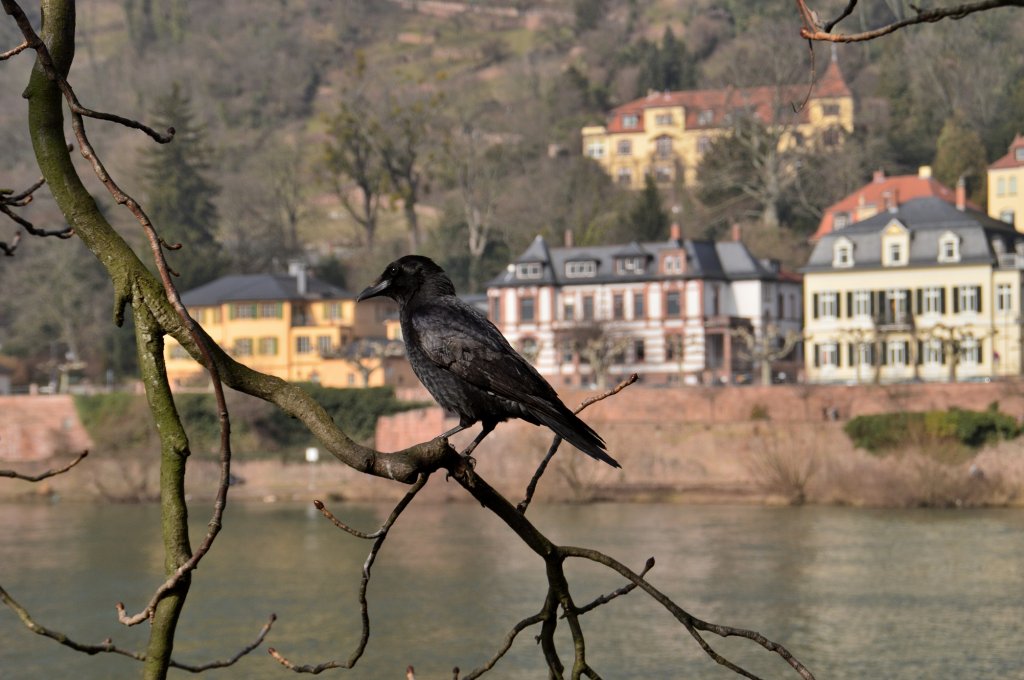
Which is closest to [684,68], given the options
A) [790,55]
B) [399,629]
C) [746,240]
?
[790,55]

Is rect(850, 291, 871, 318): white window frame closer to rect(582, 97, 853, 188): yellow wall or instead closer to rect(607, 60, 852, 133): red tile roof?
rect(607, 60, 852, 133): red tile roof

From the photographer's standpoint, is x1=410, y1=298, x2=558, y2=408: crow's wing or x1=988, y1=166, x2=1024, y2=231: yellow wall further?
x1=988, y1=166, x2=1024, y2=231: yellow wall

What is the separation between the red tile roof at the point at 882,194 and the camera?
63.0 m

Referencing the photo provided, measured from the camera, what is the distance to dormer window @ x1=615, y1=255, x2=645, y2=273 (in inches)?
2356

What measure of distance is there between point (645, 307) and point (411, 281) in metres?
55.6

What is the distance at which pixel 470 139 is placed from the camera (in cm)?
8188

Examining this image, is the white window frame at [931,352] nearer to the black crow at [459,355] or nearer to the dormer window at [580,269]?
the dormer window at [580,269]

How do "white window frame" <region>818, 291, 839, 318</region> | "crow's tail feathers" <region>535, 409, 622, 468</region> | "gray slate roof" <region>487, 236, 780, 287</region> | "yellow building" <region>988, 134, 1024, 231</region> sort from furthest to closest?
1. "yellow building" <region>988, 134, 1024, 231</region>
2. "gray slate roof" <region>487, 236, 780, 287</region>
3. "white window frame" <region>818, 291, 839, 318</region>
4. "crow's tail feathers" <region>535, 409, 622, 468</region>

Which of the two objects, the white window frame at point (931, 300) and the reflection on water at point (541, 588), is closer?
the reflection on water at point (541, 588)

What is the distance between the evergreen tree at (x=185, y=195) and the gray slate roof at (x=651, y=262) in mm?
13926

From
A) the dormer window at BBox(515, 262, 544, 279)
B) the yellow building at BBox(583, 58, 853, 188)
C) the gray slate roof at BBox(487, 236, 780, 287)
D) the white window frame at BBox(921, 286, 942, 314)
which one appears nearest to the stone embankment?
the white window frame at BBox(921, 286, 942, 314)

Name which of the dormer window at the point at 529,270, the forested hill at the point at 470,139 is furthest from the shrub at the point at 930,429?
the forested hill at the point at 470,139

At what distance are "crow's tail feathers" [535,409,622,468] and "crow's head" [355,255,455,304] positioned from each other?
0.51m

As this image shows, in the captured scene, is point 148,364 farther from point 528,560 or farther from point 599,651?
point 528,560
